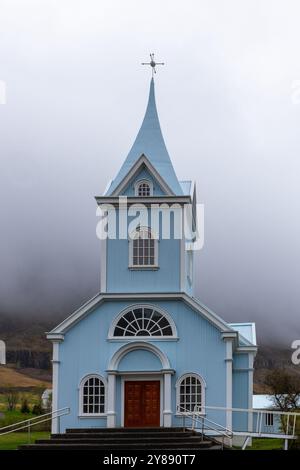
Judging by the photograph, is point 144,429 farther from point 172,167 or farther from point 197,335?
point 172,167

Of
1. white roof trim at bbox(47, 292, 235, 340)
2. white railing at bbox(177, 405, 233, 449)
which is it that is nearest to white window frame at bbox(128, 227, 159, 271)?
white roof trim at bbox(47, 292, 235, 340)

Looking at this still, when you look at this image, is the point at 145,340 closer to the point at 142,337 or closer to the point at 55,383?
the point at 142,337

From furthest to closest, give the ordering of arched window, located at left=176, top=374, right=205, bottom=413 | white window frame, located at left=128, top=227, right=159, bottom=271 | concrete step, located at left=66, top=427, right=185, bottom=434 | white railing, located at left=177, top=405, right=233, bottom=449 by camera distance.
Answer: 1. white window frame, located at left=128, top=227, right=159, bottom=271
2. arched window, located at left=176, top=374, right=205, bottom=413
3. white railing, located at left=177, top=405, right=233, bottom=449
4. concrete step, located at left=66, top=427, right=185, bottom=434

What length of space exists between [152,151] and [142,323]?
25.4 ft

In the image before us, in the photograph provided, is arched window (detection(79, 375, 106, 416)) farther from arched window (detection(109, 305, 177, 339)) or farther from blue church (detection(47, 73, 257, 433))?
arched window (detection(109, 305, 177, 339))

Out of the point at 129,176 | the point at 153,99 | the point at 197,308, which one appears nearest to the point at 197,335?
the point at 197,308

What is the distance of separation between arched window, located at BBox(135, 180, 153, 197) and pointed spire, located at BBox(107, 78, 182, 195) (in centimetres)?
67

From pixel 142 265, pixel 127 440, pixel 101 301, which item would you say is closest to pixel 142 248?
pixel 142 265

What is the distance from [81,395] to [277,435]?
→ 32.0 feet

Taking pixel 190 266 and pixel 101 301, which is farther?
pixel 190 266

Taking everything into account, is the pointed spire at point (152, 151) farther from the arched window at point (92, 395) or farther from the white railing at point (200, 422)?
the white railing at point (200, 422)

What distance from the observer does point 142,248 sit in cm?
5034

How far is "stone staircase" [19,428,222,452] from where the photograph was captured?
137ft
